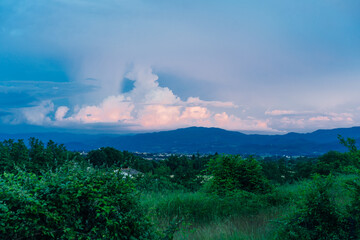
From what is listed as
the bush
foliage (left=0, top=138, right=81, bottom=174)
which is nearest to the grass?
the bush

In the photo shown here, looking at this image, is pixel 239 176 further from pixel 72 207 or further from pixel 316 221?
pixel 72 207

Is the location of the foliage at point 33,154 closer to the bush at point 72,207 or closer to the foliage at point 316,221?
the bush at point 72,207

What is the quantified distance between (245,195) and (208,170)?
2.47 m

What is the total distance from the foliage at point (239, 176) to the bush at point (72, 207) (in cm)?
621

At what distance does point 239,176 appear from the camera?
1061 cm

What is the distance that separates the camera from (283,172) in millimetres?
37000

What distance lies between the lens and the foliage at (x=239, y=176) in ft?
34.2

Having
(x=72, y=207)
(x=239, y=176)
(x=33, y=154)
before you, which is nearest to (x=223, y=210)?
(x=239, y=176)

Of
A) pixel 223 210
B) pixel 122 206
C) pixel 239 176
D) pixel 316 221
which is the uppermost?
pixel 122 206

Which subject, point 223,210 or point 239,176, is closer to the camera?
point 223,210

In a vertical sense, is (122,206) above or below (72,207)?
below

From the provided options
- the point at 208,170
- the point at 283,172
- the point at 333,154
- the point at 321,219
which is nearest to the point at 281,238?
the point at 321,219

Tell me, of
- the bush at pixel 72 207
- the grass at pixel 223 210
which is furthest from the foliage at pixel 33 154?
the bush at pixel 72 207

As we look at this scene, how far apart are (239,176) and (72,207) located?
7616 mm
